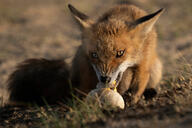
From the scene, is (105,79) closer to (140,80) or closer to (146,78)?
(140,80)

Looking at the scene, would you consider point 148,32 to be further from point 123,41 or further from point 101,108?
point 101,108

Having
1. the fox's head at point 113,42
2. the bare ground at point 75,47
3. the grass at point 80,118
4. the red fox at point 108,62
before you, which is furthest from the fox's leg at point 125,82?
the grass at point 80,118

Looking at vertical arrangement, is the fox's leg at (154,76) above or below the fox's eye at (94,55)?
below

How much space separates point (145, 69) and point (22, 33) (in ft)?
26.8

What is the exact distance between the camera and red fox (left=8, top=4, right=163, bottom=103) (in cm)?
530

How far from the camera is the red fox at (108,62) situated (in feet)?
17.4

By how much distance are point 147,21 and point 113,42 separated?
0.79 metres

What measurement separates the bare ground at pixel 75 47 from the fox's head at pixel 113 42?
2.56ft

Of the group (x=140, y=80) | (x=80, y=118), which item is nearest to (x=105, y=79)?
(x=80, y=118)

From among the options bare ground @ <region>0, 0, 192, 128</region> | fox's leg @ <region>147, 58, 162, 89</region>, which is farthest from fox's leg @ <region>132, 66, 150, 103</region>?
fox's leg @ <region>147, 58, 162, 89</region>

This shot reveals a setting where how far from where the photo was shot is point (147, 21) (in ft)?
18.1

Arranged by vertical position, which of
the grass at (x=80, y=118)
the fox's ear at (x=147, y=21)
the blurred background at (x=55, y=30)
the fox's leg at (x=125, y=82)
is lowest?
the grass at (x=80, y=118)

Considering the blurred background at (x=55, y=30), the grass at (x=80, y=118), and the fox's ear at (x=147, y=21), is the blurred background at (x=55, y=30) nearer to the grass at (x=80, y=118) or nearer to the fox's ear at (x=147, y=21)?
the fox's ear at (x=147, y=21)

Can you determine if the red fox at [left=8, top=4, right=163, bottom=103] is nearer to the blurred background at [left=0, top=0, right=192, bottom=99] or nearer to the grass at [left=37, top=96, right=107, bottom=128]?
the grass at [left=37, top=96, right=107, bottom=128]
